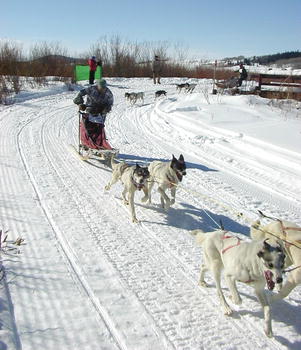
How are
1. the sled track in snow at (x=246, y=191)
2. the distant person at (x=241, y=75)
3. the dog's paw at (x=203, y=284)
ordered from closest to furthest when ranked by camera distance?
1. the dog's paw at (x=203, y=284)
2. the sled track in snow at (x=246, y=191)
3. the distant person at (x=241, y=75)

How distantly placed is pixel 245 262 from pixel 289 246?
1.42 feet

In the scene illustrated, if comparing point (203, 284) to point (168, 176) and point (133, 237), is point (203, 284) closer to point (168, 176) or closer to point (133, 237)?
point (133, 237)

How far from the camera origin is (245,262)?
9.02 feet

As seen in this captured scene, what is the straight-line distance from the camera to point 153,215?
198 inches

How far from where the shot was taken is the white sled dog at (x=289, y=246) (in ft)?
9.35

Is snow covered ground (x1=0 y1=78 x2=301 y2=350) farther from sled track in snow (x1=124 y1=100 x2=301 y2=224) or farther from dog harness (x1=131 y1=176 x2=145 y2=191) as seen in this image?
dog harness (x1=131 y1=176 x2=145 y2=191)

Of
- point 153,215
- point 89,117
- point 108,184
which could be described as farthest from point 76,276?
point 89,117

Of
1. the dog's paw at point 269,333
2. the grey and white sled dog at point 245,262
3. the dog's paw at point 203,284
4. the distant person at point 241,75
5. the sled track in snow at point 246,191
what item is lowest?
the dog's paw at point 269,333

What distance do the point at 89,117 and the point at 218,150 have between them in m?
2.96

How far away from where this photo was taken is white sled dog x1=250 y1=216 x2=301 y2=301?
2.85 metres

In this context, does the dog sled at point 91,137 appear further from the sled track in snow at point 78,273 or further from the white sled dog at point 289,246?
the white sled dog at point 289,246

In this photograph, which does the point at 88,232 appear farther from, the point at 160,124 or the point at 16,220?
the point at 160,124

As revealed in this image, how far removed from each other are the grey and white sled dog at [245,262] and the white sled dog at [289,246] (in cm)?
25

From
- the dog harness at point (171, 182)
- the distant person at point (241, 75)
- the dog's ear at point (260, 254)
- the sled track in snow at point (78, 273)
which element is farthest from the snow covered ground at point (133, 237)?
the distant person at point (241, 75)
